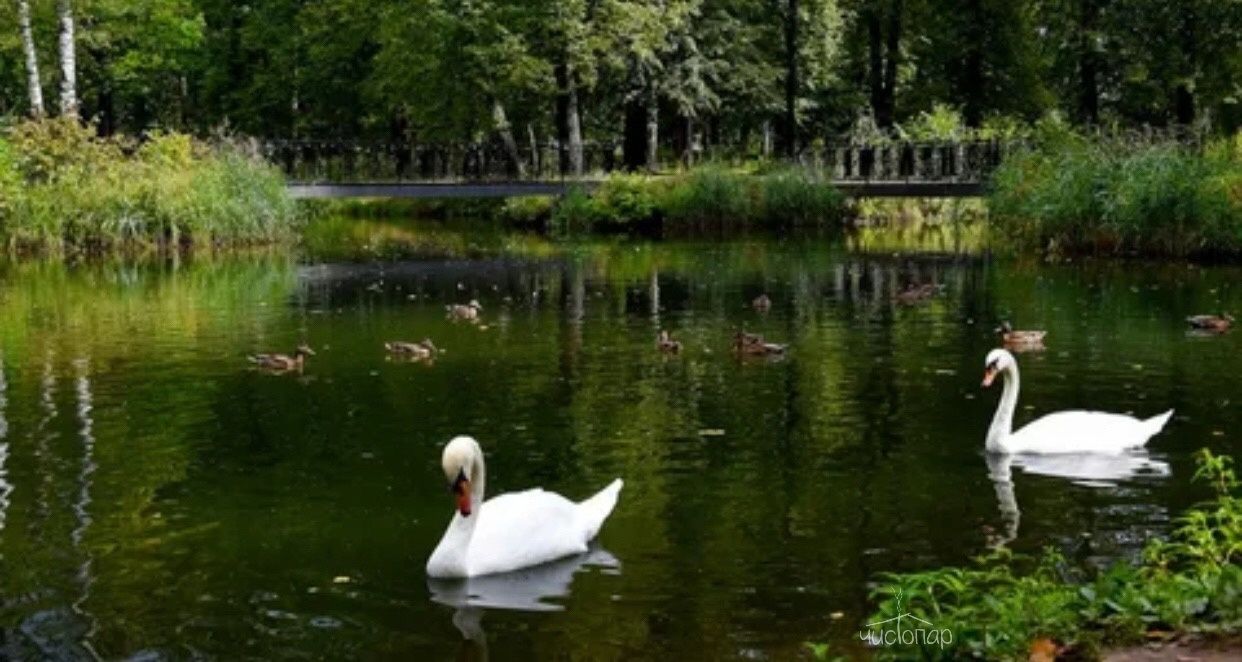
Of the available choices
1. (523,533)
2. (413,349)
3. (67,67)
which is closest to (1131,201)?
(413,349)

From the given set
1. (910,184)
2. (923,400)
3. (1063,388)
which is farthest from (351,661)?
(910,184)

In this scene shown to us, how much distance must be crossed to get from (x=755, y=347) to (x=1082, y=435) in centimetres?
622

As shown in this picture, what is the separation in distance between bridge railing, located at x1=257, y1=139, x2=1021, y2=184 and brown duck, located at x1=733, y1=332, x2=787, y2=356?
29.2 m

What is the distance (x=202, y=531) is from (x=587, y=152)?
144 feet

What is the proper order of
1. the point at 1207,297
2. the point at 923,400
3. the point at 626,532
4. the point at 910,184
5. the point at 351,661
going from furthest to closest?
the point at 910,184, the point at 1207,297, the point at 923,400, the point at 626,532, the point at 351,661

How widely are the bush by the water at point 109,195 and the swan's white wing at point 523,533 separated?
2567 cm

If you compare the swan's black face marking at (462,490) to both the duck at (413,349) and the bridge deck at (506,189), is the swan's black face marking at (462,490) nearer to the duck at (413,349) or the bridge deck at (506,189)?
the duck at (413,349)

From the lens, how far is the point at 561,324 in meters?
21.7

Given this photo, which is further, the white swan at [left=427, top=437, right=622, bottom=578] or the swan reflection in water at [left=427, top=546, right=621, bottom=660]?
the white swan at [left=427, top=437, right=622, bottom=578]

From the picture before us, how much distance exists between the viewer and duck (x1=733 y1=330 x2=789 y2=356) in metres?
18.0

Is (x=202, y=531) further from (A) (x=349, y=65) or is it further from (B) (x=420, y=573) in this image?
(A) (x=349, y=65)

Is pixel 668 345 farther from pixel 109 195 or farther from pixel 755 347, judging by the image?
pixel 109 195

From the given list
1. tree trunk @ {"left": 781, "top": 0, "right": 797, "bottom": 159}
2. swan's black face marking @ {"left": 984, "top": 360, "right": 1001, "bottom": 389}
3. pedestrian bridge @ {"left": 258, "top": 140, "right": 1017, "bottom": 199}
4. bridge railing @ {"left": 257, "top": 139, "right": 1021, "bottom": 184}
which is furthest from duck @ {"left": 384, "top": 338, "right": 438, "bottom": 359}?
tree trunk @ {"left": 781, "top": 0, "right": 797, "bottom": 159}

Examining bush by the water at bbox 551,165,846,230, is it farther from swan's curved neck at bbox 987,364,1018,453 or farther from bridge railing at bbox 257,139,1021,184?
swan's curved neck at bbox 987,364,1018,453
